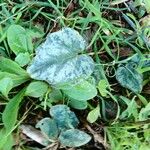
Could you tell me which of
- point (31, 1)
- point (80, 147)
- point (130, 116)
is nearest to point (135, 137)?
point (130, 116)

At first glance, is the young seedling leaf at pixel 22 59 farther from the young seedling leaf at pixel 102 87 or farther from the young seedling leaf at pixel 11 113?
the young seedling leaf at pixel 102 87

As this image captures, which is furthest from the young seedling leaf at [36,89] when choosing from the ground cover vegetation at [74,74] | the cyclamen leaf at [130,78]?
the cyclamen leaf at [130,78]

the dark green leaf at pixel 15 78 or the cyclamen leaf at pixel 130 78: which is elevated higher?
the dark green leaf at pixel 15 78

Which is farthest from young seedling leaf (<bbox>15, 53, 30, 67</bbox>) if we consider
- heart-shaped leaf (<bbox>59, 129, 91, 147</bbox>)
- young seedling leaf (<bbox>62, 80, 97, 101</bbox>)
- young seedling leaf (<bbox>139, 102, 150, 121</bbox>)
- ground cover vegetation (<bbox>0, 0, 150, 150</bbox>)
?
young seedling leaf (<bbox>139, 102, 150, 121</bbox>)

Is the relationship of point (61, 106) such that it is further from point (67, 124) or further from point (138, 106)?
point (138, 106)

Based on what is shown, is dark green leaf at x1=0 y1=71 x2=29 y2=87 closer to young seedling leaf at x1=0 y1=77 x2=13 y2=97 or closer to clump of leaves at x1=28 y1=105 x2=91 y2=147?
young seedling leaf at x1=0 y1=77 x2=13 y2=97

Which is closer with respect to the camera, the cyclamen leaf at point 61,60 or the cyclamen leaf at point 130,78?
the cyclamen leaf at point 61,60
